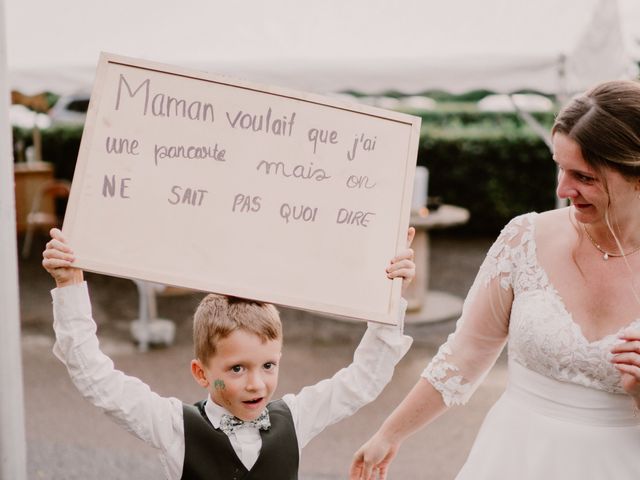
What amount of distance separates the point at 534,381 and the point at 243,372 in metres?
0.85

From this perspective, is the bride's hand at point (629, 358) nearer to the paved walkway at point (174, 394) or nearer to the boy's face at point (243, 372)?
the boy's face at point (243, 372)

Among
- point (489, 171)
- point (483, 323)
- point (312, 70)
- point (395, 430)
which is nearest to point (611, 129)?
point (483, 323)

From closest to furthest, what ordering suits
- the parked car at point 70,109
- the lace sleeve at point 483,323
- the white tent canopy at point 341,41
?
the lace sleeve at point 483,323
the white tent canopy at point 341,41
the parked car at point 70,109

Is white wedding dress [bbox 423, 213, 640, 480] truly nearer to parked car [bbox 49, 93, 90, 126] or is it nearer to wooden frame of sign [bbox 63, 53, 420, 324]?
wooden frame of sign [bbox 63, 53, 420, 324]

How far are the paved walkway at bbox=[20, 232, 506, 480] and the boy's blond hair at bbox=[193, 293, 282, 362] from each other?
2.55 meters

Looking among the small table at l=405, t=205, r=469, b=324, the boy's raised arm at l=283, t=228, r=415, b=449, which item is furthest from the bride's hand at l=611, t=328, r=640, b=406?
the small table at l=405, t=205, r=469, b=324

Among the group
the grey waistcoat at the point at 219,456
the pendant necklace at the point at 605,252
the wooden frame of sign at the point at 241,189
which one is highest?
the wooden frame of sign at the point at 241,189

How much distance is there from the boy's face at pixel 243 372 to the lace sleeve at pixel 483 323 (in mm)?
575

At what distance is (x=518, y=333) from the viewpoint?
2193 millimetres

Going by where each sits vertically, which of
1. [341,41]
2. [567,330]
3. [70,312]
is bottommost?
[567,330]

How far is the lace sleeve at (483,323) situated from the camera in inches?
91.0

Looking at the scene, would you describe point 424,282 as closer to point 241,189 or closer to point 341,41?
point 341,41

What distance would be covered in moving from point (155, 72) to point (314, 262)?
0.65m

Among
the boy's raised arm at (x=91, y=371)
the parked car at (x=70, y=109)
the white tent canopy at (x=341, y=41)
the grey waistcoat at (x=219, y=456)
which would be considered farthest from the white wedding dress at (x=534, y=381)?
the parked car at (x=70, y=109)
